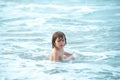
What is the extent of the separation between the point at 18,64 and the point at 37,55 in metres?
0.94

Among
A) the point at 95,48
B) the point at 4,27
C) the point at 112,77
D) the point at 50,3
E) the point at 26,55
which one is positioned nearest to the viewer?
the point at 112,77

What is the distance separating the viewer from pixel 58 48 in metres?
7.45

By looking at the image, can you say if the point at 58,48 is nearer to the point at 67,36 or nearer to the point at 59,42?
the point at 59,42

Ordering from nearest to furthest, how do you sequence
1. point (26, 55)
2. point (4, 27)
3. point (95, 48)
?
point (26, 55), point (95, 48), point (4, 27)

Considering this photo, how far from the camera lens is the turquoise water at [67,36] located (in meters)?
6.64

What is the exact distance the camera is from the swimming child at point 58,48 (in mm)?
7172

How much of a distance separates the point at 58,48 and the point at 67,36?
2703mm

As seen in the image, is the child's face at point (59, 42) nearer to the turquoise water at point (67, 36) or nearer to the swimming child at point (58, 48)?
the swimming child at point (58, 48)

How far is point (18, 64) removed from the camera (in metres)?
7.23

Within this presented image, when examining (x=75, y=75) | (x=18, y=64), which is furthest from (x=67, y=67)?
(x=18, y=64)

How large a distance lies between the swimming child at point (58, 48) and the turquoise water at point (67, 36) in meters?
0.18

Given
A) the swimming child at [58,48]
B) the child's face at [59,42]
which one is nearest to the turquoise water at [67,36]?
the swimming child at [58,48]

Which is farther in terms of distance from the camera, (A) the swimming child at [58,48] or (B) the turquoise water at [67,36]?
(A) the swimming child at [58,48]

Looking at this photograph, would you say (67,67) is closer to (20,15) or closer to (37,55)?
(37,55)
